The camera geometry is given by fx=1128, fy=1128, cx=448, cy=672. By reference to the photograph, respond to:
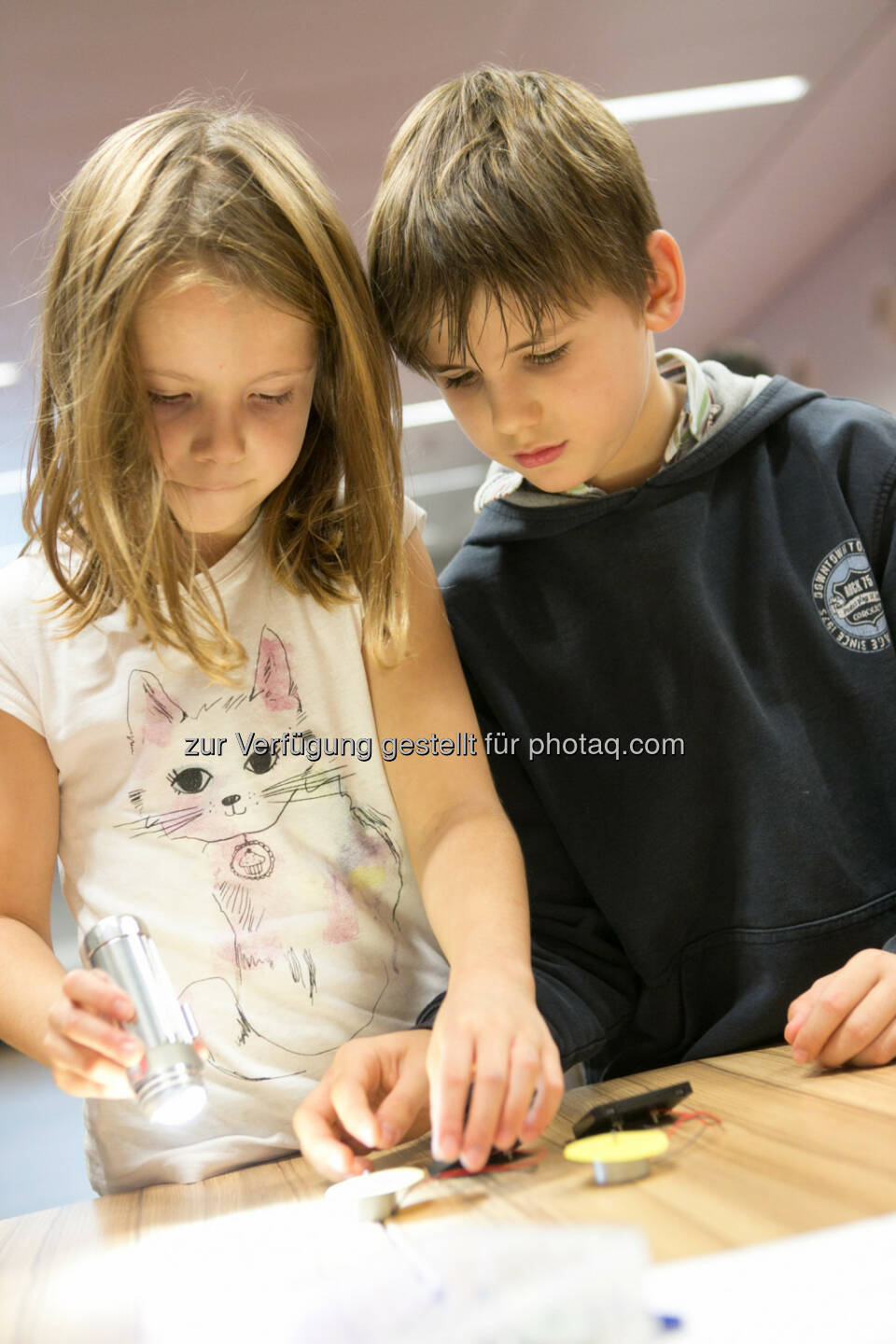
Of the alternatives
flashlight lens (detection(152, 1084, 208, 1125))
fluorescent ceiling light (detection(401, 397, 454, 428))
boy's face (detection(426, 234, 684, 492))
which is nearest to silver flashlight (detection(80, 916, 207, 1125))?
flashlight lens (detection(152, 1084, 208, 1125))

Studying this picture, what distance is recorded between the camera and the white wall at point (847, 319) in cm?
343

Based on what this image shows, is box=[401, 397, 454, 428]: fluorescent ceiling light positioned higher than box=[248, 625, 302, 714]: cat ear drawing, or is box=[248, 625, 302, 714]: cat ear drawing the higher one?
box=[401, 397, 454, 428]: fluorescent ceiling light

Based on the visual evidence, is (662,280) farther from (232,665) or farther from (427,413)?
(427,413)

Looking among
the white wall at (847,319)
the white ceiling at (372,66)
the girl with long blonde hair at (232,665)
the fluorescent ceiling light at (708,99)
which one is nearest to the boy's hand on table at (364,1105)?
the girl with long blonde hair at (232,665)

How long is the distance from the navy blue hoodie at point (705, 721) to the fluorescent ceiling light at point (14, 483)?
0.36 metres

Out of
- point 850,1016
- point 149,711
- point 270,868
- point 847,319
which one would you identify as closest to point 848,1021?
point 850,1016

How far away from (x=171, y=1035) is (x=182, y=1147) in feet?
0.91

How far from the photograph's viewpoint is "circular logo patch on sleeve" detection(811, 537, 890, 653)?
857mm

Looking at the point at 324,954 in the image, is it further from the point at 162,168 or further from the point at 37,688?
the point at 162,168

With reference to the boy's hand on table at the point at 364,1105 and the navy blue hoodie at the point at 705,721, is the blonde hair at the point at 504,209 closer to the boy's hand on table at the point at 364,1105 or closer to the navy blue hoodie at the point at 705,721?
the navy blue hoodie at the point at 705,721

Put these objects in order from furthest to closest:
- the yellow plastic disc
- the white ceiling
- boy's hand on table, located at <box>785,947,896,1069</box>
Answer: the white ceiling
boy's hand on table, located at <box>785,947,896,1069</box>
the yellow plastic disc

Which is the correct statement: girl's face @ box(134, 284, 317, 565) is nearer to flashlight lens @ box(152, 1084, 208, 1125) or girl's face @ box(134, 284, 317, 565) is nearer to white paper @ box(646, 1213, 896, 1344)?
flashlight lens @ box(152, 1084, 208, 1125)

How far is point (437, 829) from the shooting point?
0.81 metres

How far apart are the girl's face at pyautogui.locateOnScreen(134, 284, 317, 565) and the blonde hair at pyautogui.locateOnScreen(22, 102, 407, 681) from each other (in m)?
0.01
